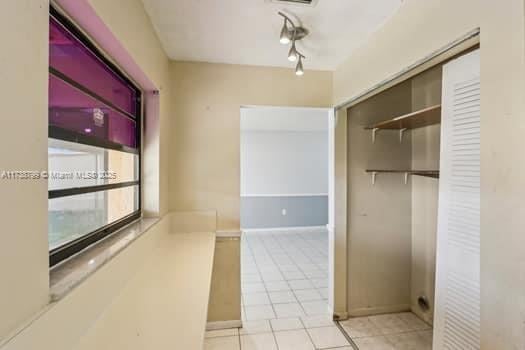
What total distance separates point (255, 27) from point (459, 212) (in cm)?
170

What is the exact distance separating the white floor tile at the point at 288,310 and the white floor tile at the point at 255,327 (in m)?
0.20

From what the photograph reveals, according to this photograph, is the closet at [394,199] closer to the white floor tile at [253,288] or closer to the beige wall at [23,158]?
the white floor tile at [253,288]

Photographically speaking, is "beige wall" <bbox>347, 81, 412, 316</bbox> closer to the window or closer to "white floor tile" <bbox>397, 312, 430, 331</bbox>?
"white floor tile" <bbox>397, 312, 430, 331</bbox>

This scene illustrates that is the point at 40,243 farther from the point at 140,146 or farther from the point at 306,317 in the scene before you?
the point at 306,317

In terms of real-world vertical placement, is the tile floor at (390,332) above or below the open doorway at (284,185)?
below

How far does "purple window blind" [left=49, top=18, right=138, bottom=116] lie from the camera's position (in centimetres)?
102

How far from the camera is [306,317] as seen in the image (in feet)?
8.48

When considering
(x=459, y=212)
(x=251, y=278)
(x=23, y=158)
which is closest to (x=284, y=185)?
(x=251, y=278)

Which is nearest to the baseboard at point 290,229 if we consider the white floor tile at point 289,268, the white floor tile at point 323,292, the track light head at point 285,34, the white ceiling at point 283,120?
the white floor tile at point 289,268

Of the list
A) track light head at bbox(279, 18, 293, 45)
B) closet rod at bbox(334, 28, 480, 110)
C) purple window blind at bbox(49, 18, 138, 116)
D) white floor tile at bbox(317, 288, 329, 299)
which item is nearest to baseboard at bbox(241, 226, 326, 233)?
white floor tile at bbox(317, 288, 329, 299)

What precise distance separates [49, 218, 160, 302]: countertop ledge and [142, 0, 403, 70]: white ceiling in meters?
1.40

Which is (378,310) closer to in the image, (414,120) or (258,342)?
(258,342)

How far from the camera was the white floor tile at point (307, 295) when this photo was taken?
2973 mm

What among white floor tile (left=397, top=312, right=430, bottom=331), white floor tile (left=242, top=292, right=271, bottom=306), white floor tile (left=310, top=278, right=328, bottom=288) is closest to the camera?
white floor tile (left=397, top=312, right=430, bottom=331)
